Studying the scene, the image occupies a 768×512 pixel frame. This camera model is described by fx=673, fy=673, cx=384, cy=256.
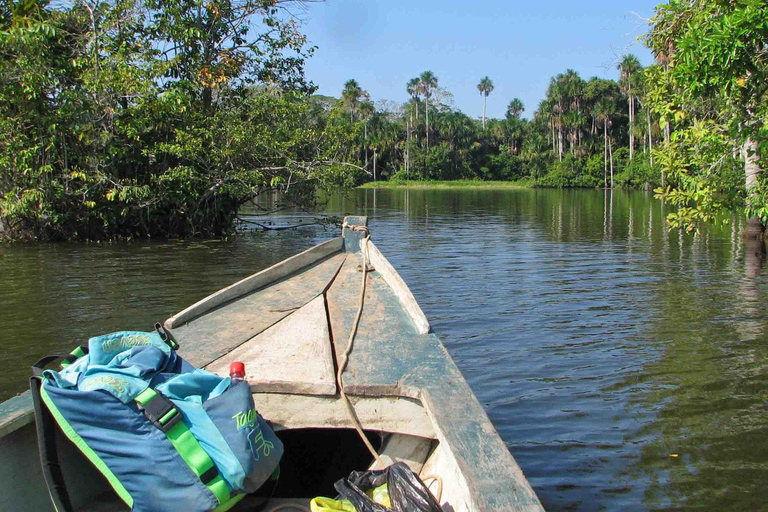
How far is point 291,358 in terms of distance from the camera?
4.20 m

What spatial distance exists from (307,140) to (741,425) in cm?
1363

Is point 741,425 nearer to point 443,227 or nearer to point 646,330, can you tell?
point 646,330

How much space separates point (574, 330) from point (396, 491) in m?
6.10

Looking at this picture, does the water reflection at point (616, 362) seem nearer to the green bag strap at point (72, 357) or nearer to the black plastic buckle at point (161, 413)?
the black plastic buckle at point (161, 413)

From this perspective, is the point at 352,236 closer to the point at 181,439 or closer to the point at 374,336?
the point at 374,336

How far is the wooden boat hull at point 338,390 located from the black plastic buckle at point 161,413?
0.60 meters

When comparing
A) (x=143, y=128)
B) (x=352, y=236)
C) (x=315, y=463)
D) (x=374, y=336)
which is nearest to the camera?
(x=315, y=463)

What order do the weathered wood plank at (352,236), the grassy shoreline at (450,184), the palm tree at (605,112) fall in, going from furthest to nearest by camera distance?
the grassy shoreline at (450,184) → the palm tree at (605,112) → the weathered wood plank at (352,236)

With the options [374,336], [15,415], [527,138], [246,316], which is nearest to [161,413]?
[15,415]

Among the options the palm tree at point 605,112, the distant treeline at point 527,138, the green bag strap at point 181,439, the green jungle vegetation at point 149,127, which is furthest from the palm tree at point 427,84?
the green bag strap at point 181,439

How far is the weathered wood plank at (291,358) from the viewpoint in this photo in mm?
3525

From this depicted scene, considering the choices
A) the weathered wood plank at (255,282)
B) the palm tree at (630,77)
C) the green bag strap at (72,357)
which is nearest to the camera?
the green bag strap at (72,357)

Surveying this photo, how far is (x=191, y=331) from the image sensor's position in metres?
5.01

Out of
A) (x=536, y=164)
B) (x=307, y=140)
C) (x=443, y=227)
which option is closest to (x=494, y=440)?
(x=307, y=140)
